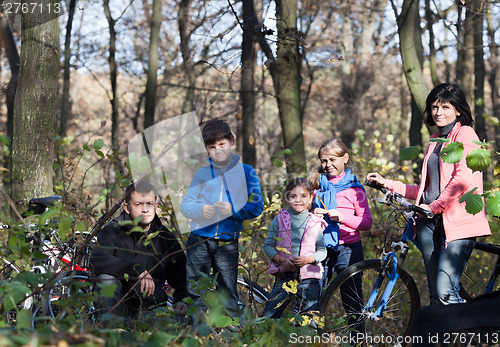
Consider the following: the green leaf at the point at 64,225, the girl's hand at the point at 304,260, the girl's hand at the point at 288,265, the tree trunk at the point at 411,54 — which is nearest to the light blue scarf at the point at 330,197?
the girl's hand at the point at 304,260

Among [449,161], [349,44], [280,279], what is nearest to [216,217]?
Result: [280,279]

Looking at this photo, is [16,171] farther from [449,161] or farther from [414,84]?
[414,84]

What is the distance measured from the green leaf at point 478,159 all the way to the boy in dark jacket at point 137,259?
2077 millimetres

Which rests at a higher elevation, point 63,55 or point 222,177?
point 63,55

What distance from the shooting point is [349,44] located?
59.8 feet

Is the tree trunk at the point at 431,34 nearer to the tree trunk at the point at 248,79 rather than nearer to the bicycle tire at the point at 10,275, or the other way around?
the tree trunk at the point at 248,79

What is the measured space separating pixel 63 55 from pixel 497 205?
36.2 feet

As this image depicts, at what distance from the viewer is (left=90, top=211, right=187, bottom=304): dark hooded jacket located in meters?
4.01

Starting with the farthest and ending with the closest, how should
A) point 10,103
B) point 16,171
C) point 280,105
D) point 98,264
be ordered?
point 10,103
point 280,105
point 16,171
point 98,264

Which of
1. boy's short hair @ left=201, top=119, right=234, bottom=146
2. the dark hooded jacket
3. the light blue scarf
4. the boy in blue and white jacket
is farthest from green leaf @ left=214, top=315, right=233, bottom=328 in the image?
boy's short hair @ left=201, top=119, right=234, bottom=146

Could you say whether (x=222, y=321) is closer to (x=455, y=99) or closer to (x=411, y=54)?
(x=455, y=99)

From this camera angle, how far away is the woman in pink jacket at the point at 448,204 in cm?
383

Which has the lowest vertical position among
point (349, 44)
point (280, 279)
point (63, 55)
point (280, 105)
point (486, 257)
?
point (486, 257)

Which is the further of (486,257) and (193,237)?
(486,257)
